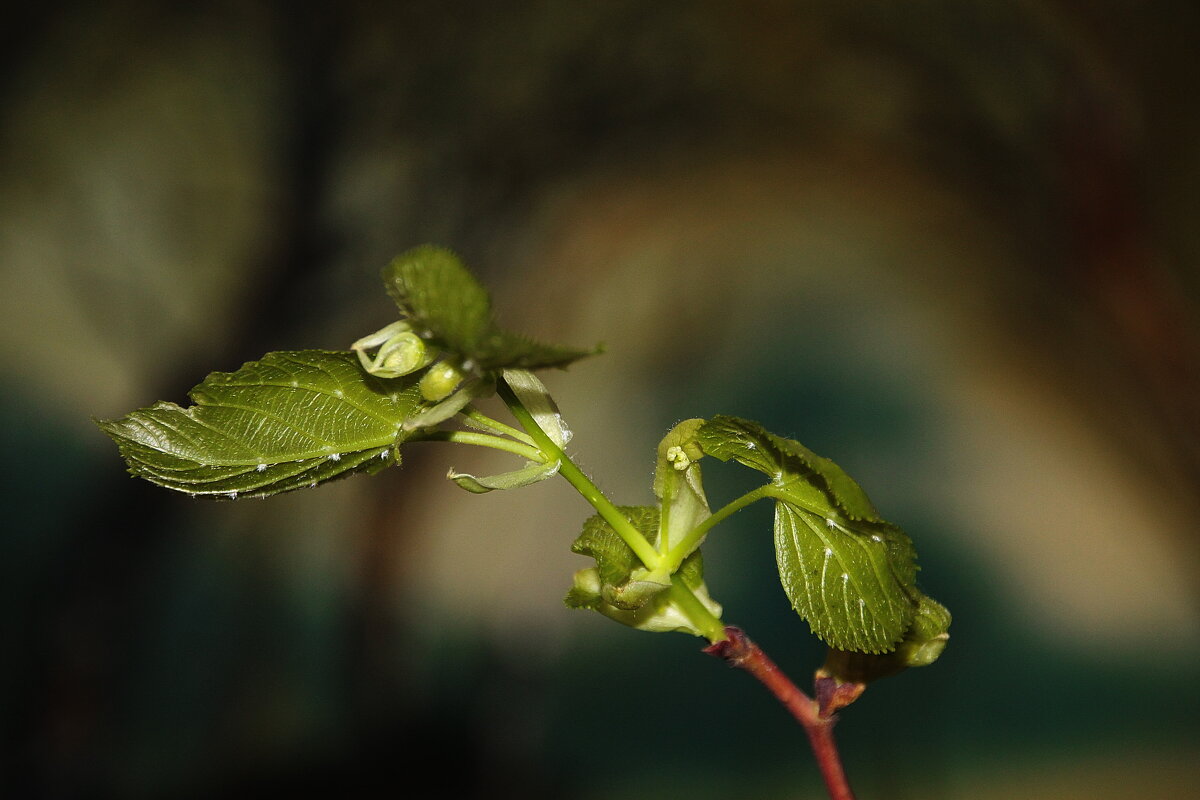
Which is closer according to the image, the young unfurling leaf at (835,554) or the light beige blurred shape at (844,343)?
the young unfurling leaf at (835,554)

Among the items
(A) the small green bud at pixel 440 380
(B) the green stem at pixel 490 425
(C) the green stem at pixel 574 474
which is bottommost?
(C) the green stem at pixel 574 474

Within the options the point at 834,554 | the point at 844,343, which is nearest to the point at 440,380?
the point at 834,554

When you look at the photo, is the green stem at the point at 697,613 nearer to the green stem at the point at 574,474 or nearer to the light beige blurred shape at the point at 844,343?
the green stem at the point at 574,474

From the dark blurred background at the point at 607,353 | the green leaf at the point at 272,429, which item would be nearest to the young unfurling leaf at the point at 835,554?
the green leaf at the point at 272,429

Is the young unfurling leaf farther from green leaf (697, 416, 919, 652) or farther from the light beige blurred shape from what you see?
the light beige blurred shape

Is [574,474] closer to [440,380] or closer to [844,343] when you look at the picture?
[440,380]

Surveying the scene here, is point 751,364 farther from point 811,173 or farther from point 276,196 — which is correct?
point 276,196
